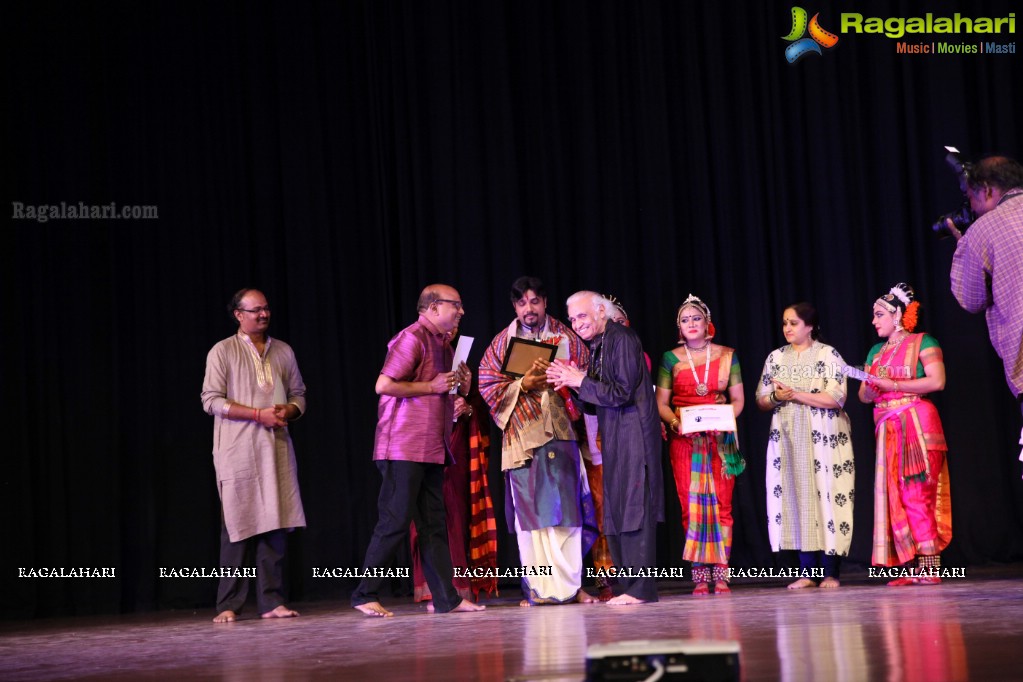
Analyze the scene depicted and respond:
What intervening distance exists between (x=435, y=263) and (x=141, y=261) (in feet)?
5.75

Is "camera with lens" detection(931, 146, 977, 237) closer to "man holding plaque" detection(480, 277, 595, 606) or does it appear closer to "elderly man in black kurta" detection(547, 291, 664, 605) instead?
Answer: "elderly man in black kurta" detection(547, 291, 664, 605)

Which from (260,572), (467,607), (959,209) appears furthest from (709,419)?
(260,572)

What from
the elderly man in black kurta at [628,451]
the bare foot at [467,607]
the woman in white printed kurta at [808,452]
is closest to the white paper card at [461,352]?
the elderly man in black kurta at [628,451]

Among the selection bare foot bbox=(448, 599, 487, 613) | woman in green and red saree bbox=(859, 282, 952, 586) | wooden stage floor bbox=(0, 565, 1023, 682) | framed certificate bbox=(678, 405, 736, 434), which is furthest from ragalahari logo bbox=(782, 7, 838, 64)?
bare foot bbox=(448, 599, 487, 613)

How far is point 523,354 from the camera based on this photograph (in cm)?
543

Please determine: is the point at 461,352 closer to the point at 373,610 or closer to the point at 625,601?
the point at 373,610

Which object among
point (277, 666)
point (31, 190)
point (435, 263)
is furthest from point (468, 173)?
point (277, 666)

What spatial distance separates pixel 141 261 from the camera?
6.74m

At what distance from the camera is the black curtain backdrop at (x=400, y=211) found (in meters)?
6.61

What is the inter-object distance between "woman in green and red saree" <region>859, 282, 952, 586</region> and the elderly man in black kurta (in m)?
1.39

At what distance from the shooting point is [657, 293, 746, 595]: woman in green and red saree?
5.78m

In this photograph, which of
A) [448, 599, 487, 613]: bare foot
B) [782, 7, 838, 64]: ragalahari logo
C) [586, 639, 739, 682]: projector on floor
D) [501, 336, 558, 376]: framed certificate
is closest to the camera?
[586, 639, 739, 682]: projector on floor

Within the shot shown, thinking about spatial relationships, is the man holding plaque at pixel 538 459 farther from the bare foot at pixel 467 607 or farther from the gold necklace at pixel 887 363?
the gold necklace at pixel 887 363

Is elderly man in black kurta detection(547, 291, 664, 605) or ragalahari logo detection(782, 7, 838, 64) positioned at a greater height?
ragalahari logo detection(782, 7, 838, 64)
